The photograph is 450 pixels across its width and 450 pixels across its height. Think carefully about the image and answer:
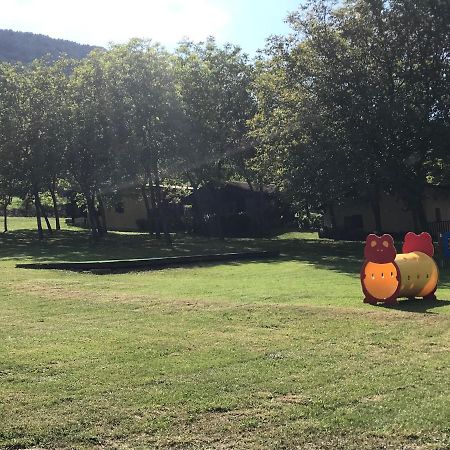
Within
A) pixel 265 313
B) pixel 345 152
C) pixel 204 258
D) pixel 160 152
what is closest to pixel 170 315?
pixel 265 313

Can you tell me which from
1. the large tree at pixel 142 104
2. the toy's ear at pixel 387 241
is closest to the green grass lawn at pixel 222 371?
the toy's ear at pixel 387 241

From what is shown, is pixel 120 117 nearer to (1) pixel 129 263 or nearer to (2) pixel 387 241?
(1) pixel 129 263

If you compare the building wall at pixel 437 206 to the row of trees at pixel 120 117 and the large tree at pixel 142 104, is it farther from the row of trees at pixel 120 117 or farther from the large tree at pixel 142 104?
the large tree at pixel 142 104

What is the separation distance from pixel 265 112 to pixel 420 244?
1786 cm

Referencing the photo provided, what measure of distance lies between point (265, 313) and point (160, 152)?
22.6m

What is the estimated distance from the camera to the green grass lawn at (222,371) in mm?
4598

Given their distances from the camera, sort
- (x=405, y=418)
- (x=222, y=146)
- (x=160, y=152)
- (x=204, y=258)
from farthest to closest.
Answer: (x=222, y=146)
(x=160, y=152)
(x=204, y=258)
(x=405, y=418)

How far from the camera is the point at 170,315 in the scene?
991 centimetres

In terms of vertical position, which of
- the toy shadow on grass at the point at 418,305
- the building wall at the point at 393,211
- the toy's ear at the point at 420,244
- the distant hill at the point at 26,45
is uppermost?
the distant hill at the point at 26,45

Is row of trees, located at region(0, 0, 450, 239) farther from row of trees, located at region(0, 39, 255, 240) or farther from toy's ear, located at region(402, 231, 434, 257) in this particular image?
toy's ear, located at region(402, 231, 434, 257)

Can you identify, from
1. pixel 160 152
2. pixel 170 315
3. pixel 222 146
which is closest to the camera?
pixel 170 315

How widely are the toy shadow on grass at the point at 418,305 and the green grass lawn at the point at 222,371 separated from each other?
0.48 ft

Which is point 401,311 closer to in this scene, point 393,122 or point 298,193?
point 393,122

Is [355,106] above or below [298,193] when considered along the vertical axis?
above
